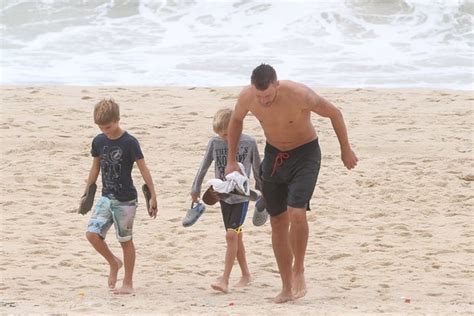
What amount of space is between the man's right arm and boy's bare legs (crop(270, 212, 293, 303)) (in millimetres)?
399

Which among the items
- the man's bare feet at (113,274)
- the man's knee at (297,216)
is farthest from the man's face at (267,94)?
the man's bare feet at (113,274)

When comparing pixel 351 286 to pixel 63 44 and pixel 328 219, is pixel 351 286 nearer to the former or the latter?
pixel 328 219

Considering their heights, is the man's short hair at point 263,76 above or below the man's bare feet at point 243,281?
above

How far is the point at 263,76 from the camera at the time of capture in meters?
5.73

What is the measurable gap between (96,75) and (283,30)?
5.02 meters

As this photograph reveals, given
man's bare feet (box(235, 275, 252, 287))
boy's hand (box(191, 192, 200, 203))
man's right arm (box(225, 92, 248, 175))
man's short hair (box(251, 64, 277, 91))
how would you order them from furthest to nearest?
man's bare feet (box(235, 275, 252, 287)) → boy's hand (box(191, 192, 200, 203)) → man's right arm (box(225, 92, 248, 175)) → man's short hair (box(251, 64, 277, 91))

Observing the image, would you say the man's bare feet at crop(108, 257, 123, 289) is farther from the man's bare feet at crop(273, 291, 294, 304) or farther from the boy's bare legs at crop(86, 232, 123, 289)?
the man's bare feet at crop(273, 291, 294, 304)

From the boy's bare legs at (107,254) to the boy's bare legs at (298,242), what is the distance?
111 centimetres

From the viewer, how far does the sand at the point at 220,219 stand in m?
6.22

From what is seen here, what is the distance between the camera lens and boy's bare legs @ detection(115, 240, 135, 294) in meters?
6.32

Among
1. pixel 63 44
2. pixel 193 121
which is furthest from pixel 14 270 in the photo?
pixel 63 44

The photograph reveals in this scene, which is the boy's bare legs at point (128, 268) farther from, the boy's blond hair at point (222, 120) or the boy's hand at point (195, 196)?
the boy's blond hair at point (222, 120)

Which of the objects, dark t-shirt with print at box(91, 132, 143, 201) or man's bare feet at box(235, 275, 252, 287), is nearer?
dark t-shirt with print at box(91, 132, 143, 201)

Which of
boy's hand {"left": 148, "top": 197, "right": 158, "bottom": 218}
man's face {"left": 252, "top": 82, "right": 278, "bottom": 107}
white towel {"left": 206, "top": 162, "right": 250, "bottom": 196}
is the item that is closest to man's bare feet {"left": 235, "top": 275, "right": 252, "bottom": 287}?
white towel {"left": 206, "top": 162, "right": 250, "bottom": 196}
